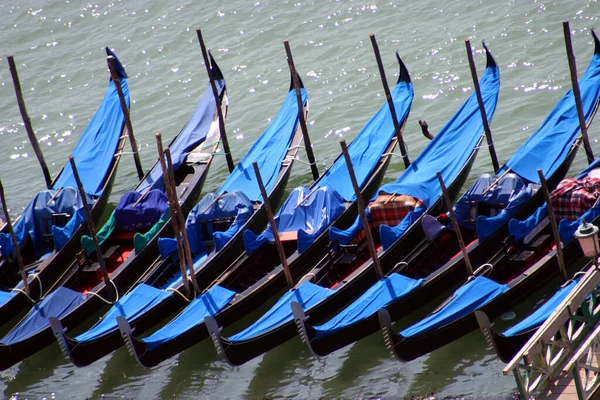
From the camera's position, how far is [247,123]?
15.7 metres

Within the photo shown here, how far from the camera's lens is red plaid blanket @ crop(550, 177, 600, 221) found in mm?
9859

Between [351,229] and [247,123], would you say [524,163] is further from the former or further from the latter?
[247,123]

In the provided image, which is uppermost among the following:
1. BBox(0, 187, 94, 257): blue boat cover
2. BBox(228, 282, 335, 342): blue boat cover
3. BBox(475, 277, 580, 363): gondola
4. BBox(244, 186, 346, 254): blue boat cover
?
BBox(0, 187, 94, 257): blue boat cover

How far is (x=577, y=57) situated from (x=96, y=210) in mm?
7826

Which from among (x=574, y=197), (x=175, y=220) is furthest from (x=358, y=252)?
(x=574, y=197)

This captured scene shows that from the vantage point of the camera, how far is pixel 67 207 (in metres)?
11.9

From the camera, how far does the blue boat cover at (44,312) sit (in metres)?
9.80

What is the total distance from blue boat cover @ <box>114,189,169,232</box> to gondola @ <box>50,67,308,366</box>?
2.21ft

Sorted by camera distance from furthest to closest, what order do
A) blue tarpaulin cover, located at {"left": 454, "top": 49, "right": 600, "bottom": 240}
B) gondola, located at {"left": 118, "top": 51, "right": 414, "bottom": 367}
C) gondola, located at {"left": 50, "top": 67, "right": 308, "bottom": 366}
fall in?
1. blue tarpaulin cover, located at {"left": 454, "top": 49, "right": 600, "bottom": 240}
2. gondola, located at {"left": 50, "top": 67, "right": 308, "bottom": 366}
3. gondola, located at {"left": 118, "top": 51, "right": 414, "bottom": 367}

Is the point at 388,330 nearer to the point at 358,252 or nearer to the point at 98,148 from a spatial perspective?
the point at 358,252

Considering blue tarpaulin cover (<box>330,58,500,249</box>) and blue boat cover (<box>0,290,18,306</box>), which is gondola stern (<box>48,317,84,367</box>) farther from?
blue tarpaulin cover (<box>330,58,500,249</box>)

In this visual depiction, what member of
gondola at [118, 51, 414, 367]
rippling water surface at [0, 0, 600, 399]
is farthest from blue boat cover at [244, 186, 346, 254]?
rippling water surface at [0, 0, 600, 399]

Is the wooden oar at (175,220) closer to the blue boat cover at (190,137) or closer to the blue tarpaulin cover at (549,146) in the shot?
the blue boat cover at (190,137)

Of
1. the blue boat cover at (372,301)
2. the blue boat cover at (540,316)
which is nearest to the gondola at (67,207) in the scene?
the blue boat cover at (372,301)
